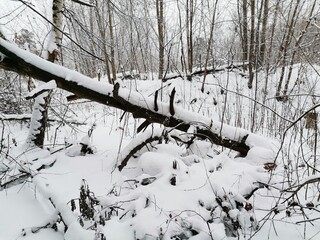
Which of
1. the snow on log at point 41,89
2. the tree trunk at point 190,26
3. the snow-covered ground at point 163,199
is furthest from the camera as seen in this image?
the tree trunk at point 190,26

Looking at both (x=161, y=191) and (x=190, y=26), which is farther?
(x=190, y=26)

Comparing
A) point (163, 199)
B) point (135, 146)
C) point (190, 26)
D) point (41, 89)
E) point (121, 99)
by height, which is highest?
point (190, 26)

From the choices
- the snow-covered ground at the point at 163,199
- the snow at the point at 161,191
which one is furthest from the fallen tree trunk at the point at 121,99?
the snow-covered ground at the point at 163,199

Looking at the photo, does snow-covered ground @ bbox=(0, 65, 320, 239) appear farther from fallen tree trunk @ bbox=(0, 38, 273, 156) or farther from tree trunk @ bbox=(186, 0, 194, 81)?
tree trunk @ bbox=(186, 0, 194, 81)

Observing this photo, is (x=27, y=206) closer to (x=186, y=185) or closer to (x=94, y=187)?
(x=94, y=187)

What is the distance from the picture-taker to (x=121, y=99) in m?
2.58

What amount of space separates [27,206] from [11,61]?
1256 millimetres

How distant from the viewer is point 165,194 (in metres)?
1.81

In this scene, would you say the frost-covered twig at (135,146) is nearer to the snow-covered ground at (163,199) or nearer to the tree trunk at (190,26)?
the snow-covered ground at (163,199)

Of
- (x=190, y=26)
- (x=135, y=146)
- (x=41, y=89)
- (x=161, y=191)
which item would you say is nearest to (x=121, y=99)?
(x=135, y=146)

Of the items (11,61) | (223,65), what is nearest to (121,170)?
(11,61)

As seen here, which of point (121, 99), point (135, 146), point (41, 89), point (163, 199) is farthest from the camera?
point (121, 99)

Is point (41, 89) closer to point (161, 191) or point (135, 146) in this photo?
point (135, 146)

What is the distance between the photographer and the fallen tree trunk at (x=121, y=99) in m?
2.44
